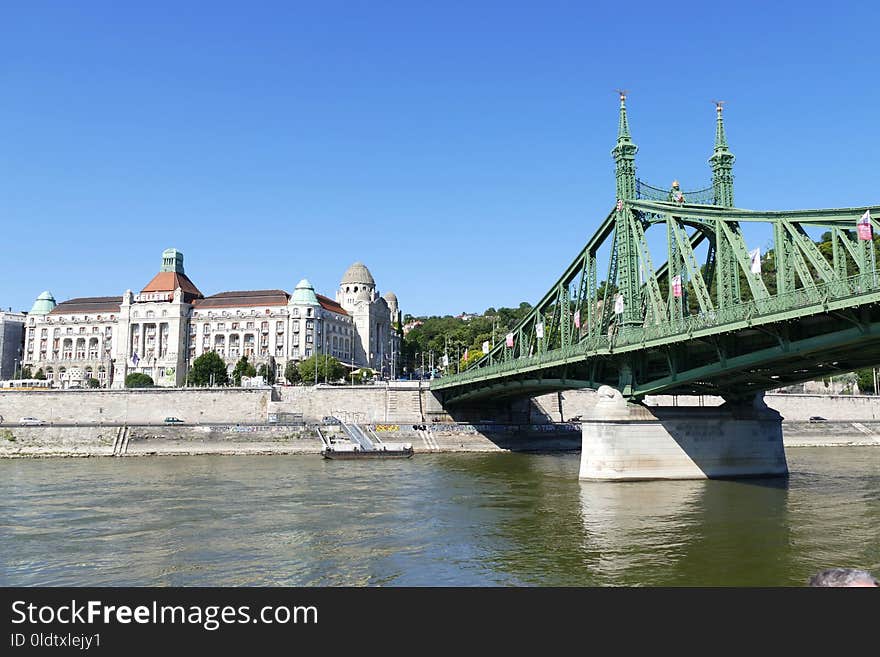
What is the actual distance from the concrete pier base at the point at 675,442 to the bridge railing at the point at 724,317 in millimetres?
3255

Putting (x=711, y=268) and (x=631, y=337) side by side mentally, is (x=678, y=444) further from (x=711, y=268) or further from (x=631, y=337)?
(x=711, y=268)

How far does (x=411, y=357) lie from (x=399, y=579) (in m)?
164

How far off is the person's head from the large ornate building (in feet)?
396

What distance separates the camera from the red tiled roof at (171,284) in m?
138

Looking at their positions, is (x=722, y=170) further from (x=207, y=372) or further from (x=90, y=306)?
(x=90, y=306)

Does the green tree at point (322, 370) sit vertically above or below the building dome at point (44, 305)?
below

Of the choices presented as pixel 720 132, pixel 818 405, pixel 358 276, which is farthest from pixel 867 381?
pixel 358 276

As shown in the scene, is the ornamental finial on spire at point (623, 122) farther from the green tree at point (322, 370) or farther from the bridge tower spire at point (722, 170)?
the green tree at point (322, 370)

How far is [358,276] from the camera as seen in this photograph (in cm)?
15438

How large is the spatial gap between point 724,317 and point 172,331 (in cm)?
11710

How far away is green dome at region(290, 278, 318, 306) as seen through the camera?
433ft

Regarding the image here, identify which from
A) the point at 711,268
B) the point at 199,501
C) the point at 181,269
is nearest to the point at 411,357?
the point at 181,269

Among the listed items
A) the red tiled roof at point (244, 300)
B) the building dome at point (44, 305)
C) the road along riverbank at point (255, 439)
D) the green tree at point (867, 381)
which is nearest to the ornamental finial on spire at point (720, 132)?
the road along riverbank at point (255, 439)

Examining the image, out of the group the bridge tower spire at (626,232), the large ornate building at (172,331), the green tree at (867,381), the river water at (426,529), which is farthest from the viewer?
the large ornate building at (172,331)
